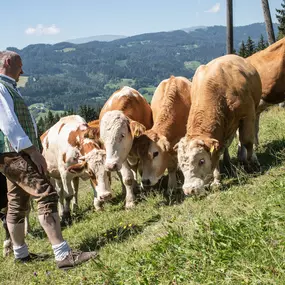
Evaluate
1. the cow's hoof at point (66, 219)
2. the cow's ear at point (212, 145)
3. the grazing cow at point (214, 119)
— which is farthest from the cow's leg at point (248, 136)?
the cow's hoof at point (66, 219)

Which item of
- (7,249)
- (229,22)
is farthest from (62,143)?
(229,22)

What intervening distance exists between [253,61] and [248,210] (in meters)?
9.11

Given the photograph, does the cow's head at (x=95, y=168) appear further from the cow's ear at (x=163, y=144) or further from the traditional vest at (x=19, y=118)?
the traditional vest at (x=19, y=118)

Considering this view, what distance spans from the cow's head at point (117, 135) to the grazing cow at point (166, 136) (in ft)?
0.79

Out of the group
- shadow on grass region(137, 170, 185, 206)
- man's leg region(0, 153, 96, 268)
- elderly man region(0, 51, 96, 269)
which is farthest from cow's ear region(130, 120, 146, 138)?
man's leg region(0, 153, 96, 268)

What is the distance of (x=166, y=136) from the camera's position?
9.05 meters

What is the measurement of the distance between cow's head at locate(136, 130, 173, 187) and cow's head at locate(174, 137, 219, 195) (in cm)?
80

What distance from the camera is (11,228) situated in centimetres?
603

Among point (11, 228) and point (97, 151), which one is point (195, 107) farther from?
point (11, 228)

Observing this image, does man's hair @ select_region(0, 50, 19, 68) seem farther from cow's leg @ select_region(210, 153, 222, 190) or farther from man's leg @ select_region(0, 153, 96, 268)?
cow's leg @ select_region(210, 153, 222, 190)

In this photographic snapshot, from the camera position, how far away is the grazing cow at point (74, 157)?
26.2 ft

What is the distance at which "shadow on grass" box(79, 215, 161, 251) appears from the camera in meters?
6.43

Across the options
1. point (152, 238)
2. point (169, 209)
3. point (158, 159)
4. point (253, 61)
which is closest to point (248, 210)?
point (152, 238)

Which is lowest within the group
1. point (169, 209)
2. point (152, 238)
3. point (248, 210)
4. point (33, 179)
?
point (169, 209)
